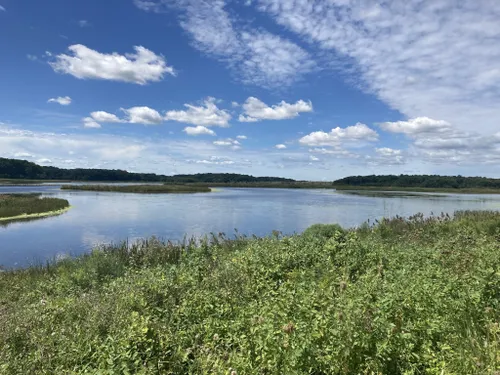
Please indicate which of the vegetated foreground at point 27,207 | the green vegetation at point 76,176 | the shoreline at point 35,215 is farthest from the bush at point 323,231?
the green vegetation at point 76,176

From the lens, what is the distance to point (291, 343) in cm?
335

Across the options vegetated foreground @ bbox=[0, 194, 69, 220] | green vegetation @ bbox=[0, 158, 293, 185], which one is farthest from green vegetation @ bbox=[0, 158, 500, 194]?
vegetated foreground @ bbox=[0, 194, 69, 220]

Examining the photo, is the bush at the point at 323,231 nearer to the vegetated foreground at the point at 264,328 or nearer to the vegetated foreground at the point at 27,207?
the vegetated foreground at the point at 264,328

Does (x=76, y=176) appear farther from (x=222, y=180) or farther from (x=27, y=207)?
(x=27, y=207)

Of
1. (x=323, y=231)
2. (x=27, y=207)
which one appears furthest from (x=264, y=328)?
(x=27, y=207)

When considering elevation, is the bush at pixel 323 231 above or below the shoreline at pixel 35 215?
above

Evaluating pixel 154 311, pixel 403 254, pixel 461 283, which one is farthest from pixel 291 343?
pixel 403 254

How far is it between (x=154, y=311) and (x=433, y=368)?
11.2ft

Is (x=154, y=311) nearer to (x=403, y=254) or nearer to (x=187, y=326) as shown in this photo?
(x=187, y=326)

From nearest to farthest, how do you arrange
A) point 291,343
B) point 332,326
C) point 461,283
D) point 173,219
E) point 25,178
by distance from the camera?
point 291,343, point 332,326, point 461,283, point 173,219, point 25,178

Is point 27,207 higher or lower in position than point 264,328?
lower

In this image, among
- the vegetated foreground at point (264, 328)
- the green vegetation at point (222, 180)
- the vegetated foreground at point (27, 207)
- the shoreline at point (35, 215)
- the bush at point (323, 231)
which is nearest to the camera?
the vegetated foreground at point (264, 328)

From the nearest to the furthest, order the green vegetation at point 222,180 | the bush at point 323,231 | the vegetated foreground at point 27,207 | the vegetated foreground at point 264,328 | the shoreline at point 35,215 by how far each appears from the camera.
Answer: the vegetated foreground at point 264,328 < the bush at point 323,231 < the shoreline at point 35,215 < the vegetated foreground at point 27,207 < the green vegetation at point 222,180

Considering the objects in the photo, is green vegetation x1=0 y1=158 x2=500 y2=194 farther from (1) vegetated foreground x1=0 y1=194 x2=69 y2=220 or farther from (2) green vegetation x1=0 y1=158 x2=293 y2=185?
(1) vegetated foreground x1=0 y1=194 x2=69 y2=220
